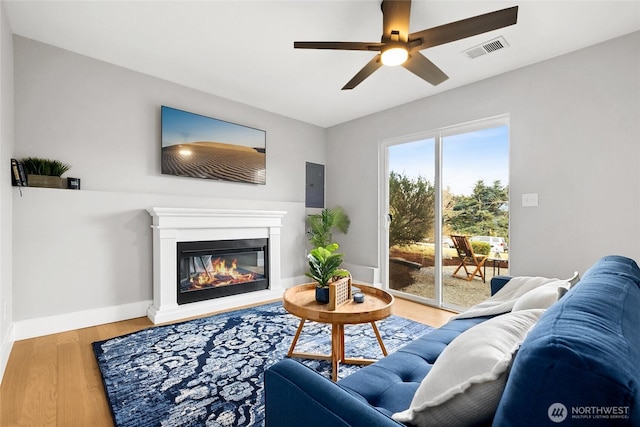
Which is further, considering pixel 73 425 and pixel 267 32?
pixel 267 32

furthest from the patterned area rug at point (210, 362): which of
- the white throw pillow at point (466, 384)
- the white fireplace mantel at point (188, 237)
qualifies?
the white throw pillow at point (466, 384)

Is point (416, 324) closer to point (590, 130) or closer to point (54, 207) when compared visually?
point (590, 130)

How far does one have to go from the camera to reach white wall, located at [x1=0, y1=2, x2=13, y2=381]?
2.11 meters

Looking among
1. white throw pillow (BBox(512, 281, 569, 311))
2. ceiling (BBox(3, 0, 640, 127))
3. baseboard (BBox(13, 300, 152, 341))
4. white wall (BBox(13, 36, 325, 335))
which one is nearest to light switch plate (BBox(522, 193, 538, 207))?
ceiling (BBox(3, 0, 640, 127))

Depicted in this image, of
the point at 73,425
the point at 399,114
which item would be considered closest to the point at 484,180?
the point at 399,114

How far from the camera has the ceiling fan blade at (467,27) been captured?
5.69ft

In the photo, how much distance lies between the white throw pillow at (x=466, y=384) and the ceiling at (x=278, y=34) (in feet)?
7.38

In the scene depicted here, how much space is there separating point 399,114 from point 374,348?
298cm

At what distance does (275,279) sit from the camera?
4.10 metres

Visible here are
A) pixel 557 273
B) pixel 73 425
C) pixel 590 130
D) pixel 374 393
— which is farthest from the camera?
pixel 557 273

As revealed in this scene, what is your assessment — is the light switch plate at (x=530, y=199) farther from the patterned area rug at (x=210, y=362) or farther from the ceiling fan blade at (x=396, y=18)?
the ceiling fan blade at (x=396, y=18)

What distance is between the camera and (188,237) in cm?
336

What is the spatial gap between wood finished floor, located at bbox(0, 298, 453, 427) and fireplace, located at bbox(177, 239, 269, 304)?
2.25ft

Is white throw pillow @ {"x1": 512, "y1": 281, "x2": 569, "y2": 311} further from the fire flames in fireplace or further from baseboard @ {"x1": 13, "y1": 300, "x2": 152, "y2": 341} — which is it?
baseboard @ {"x1": 13, "y1": 300, "x2": 152, "y2": 341}
